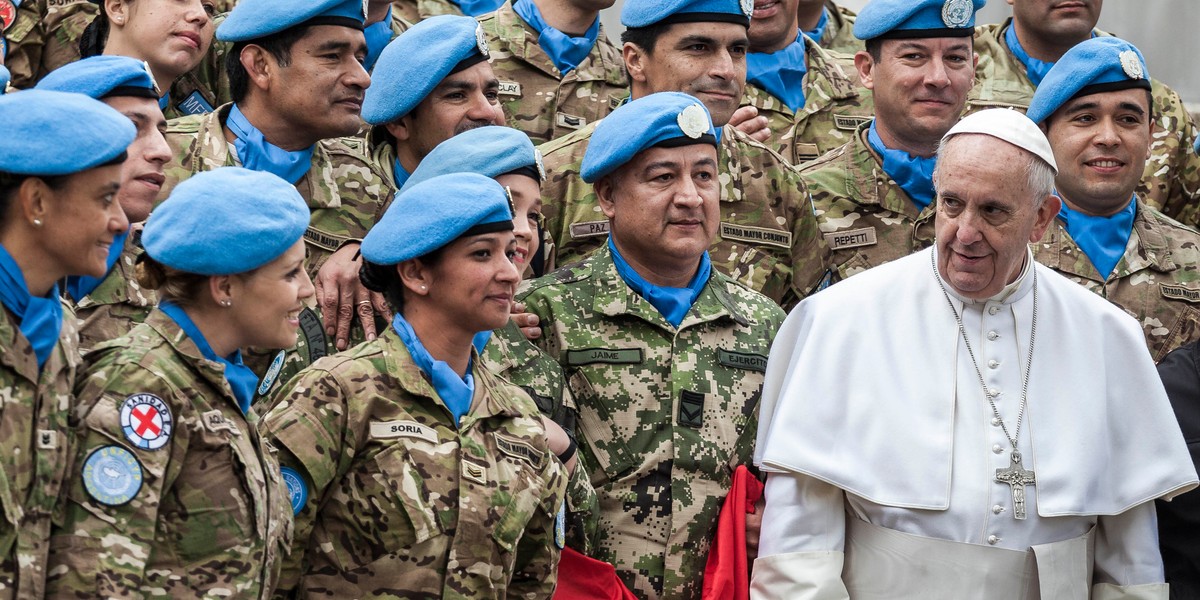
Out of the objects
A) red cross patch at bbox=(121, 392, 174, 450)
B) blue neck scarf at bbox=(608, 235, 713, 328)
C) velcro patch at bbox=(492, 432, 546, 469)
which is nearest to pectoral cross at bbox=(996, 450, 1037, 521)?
blue neck scarf at bbox=(608, 235, 713, 328)

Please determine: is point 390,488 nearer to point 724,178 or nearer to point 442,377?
point 442,377

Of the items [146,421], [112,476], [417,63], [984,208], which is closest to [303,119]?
[417,63]

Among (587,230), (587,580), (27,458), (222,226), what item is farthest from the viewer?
(587,230)

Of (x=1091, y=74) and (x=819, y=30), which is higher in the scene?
(x=1091, y=74)

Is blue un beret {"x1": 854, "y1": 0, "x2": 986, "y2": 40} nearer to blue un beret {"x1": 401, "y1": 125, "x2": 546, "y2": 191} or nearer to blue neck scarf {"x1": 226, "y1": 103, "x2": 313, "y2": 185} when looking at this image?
blue un beret {"x1": 401, "y1": 125, "x2": 546, "y2": 191}

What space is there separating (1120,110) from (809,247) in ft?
4.56

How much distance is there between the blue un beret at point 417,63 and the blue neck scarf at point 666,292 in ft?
3.56

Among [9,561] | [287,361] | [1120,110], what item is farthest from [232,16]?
[1120,110]

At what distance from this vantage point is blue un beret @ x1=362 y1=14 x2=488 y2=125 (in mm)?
6391

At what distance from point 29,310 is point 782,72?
16.4ft

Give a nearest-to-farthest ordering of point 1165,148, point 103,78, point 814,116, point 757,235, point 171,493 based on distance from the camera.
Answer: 1. point 171,493
2. point 103,78
3. point 757,235
4. point 1165,148
5. point 814,116

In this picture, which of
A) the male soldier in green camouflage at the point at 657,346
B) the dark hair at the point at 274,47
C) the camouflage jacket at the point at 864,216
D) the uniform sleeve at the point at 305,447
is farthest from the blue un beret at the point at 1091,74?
the uniform sleeve at the point at 305,447

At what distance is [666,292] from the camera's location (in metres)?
5.76

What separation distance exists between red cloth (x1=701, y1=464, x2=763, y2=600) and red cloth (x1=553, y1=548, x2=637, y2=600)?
310mm
